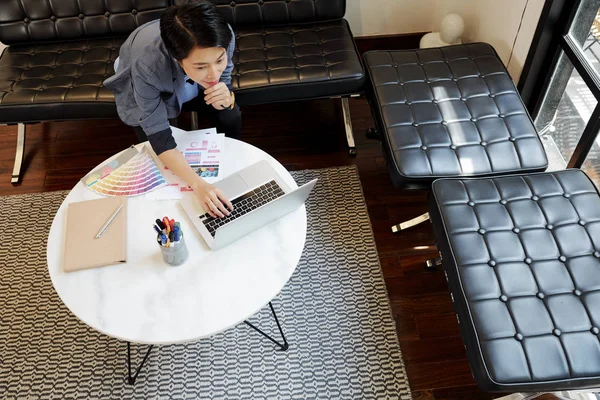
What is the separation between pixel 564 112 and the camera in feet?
7.41

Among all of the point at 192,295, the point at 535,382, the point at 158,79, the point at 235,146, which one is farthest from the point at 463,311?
the point at 158,79

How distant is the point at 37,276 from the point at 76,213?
664 mm

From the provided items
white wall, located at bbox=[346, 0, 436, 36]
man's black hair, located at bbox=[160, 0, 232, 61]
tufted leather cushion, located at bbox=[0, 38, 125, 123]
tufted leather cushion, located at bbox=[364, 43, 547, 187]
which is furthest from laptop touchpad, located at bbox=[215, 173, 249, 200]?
white wall, located at bbox=[346, 0, 436, 36]

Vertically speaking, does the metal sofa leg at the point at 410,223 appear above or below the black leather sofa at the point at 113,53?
below

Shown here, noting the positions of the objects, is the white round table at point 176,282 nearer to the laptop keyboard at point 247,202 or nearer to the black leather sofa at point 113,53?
the laptop keyboard at point 247,202

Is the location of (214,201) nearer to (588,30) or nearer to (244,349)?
(244,349)

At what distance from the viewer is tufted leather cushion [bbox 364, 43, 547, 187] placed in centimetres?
193

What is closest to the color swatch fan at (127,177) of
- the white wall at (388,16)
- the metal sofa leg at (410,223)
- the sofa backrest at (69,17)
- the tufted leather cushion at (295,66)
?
the tufted leather cushion at (295,66)

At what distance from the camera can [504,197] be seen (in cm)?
180

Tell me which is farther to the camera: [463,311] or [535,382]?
[463,311]

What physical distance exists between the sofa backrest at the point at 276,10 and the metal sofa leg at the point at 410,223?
1032 mm

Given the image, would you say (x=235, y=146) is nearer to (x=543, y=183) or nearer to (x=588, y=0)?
(x=543, y=183)

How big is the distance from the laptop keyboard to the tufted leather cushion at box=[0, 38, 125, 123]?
87cm

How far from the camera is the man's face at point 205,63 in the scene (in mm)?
1549
